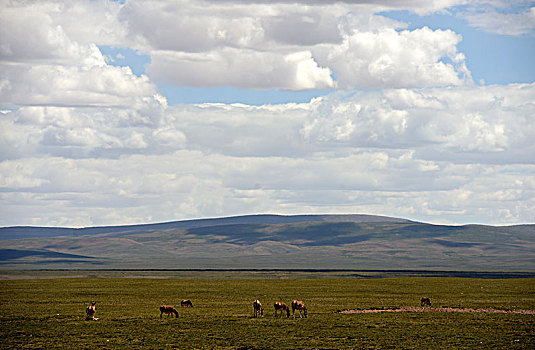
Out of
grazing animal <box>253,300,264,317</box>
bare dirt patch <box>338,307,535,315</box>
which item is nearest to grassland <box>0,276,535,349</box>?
grazing animal <box>253,300,264,317</box>

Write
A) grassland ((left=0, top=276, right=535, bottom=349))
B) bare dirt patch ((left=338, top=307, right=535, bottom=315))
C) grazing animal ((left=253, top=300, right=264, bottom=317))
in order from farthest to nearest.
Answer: bare dirt patch ((left=338, top=307, right=535, bottom=315)), grazing animal ((left=253, top=300, right=264, bottom=317)), grassland ((left=0, top=276, right=535, bottom=349))

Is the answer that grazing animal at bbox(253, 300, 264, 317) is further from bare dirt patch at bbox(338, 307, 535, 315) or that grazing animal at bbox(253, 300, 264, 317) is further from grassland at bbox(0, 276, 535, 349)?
bare dirt patch at bbox(338, 307, 535, 315)

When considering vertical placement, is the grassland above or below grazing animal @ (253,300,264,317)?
below

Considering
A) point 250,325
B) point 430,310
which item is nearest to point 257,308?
point 250,325

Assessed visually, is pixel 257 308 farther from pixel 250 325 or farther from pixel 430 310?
pixel 430 310

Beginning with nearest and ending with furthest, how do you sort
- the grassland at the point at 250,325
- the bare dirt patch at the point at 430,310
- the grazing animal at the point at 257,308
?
the grassland at the point at 250,325, the grazing animal at the point at 257,308, the bare dirt patch at the point at 430,310

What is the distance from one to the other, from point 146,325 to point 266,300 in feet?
81.2

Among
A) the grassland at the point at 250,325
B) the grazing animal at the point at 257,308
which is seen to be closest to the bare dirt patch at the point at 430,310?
the grassland at the point at 250,325

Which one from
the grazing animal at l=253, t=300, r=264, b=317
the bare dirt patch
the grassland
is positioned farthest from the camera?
the bare dirt patch

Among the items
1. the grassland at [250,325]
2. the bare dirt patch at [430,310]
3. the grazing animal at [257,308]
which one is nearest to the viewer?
the grassland at [250,325]

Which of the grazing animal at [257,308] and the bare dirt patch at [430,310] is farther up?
the grazing animal at [257,308]

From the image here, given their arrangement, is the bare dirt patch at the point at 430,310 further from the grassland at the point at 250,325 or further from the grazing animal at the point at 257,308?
the grazing animal at the point at 257,308

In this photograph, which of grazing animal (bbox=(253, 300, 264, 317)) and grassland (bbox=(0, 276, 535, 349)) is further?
grazing animal (bbox=(253, 300, 264, 317))

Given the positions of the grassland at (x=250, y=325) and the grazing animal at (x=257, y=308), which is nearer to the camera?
the grassland at (x=250, y=325)
